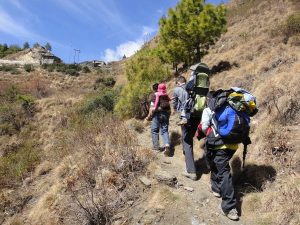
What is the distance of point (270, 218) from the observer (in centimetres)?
489

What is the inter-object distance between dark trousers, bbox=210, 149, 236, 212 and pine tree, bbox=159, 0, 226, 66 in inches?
369

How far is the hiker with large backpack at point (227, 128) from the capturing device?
5.18m

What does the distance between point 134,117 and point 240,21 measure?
42.9 ft

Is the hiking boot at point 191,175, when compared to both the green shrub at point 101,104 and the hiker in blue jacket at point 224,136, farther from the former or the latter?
the green shrub at point 101,104

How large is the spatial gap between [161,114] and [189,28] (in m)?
7.10

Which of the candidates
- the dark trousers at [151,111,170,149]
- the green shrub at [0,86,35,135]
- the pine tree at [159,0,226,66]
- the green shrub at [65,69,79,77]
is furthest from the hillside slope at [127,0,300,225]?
the green shrub at [65,69,79,77]

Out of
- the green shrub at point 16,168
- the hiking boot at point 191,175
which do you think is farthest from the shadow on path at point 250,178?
the green shrub at point 16,168

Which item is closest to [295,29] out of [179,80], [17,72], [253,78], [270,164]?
[253,78]

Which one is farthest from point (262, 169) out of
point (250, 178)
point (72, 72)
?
point (72, 72)

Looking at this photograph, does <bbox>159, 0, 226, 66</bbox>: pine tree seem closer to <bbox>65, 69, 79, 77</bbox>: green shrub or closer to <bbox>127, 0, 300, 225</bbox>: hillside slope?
<bbox>127, 0, 300, 225</bbox>: hillside slope

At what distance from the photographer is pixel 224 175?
5.32m

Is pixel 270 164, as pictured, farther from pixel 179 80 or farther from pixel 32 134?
pixel 32 134

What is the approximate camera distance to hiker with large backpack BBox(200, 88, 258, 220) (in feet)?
17.0

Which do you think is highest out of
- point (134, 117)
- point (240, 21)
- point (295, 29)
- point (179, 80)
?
point (240, 21)
